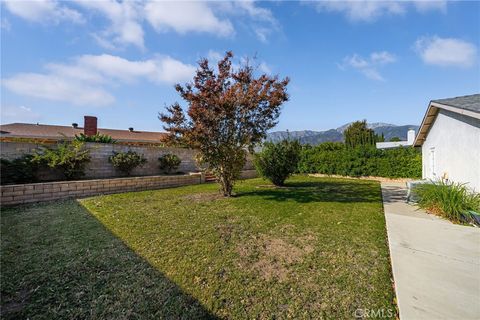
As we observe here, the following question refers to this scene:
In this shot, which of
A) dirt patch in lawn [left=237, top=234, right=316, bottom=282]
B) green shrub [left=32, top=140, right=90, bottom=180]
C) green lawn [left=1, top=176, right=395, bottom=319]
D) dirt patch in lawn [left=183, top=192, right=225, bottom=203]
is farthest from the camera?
green shrub [left=32, top=140, right=90, bottom=180]

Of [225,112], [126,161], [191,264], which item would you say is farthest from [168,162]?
[191,264]

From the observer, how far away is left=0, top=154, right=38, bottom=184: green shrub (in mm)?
7043

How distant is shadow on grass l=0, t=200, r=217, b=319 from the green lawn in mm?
14

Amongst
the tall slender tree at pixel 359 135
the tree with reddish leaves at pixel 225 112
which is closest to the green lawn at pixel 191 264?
the tree with reddish leaves at pixel 225 112

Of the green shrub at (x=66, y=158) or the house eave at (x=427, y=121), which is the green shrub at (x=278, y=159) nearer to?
the house eave at (x=427, y=121)

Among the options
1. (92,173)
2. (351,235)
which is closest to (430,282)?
(351,235)

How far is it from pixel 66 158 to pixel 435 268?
1074 cm

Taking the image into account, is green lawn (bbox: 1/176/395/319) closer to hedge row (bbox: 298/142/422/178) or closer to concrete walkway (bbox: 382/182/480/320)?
concrete walkway (bbox: 382/182/480/320)

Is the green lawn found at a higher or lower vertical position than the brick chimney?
lower

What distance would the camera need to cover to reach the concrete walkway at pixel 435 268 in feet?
7.57

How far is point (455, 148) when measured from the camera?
770cm

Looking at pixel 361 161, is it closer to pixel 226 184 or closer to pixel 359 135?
pixel 226 184

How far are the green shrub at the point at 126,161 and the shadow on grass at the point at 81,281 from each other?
5892mm

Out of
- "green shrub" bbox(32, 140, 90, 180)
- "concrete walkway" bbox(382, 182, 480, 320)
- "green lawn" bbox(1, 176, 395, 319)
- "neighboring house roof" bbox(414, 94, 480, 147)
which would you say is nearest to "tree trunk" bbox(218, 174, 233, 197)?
"green lawn" bbox(1, 176, 395, 319)
